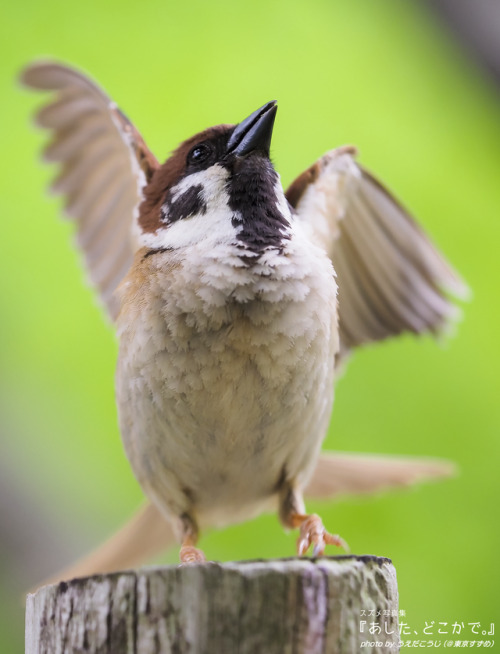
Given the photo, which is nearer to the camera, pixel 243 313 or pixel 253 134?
pixel 243 313

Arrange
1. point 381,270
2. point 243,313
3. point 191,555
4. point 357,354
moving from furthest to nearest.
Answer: point 357,354 < point 381,270 < point 191,555 < point 243,313

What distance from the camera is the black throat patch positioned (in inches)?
80.0

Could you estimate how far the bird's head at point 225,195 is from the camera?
6.78ft

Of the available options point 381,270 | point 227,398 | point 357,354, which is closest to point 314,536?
point 227,398

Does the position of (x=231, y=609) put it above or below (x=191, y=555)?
below

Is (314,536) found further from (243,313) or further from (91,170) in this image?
(91,170)

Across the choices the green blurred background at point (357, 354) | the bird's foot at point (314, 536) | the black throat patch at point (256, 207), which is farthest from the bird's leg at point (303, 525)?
the green blurred background at point (357, 354)

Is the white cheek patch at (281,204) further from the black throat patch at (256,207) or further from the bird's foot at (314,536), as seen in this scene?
the bird's foot at (314,536)

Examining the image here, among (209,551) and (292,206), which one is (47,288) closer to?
(209,551)

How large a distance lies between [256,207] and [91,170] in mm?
1126

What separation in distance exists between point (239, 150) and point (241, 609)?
119 centimetres

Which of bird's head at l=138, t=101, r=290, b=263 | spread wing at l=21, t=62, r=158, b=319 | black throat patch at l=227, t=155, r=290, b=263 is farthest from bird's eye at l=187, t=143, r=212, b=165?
spread wing at l=21, t=62, r=158, b=319

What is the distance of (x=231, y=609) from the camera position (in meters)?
1.37

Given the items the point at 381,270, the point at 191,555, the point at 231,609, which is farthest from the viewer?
the point at 381,270
